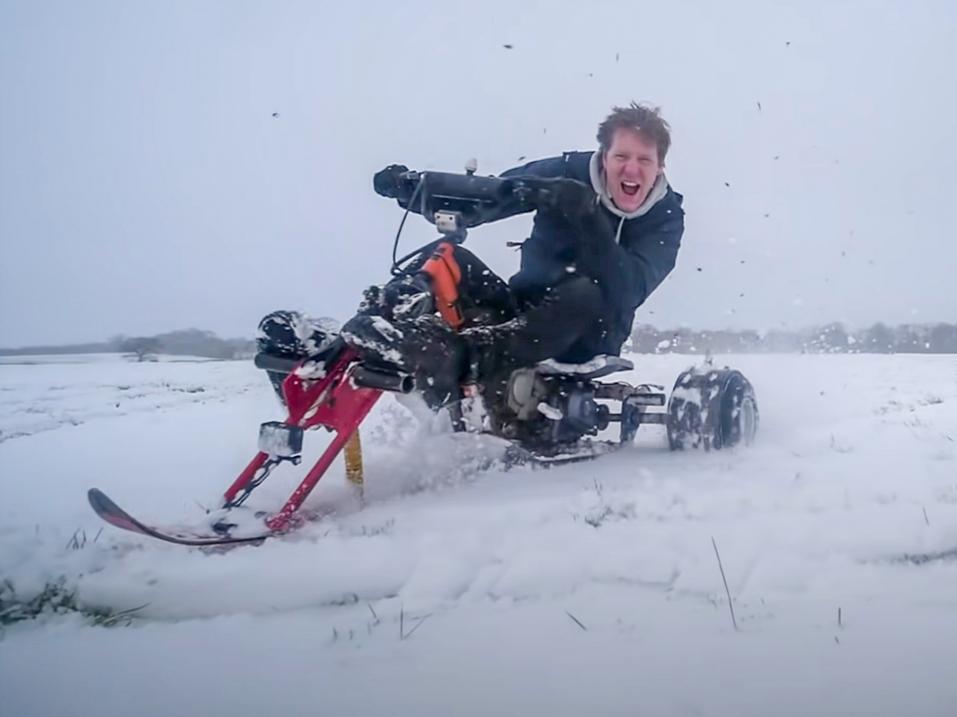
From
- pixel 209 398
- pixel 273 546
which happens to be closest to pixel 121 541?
pixel 273 546

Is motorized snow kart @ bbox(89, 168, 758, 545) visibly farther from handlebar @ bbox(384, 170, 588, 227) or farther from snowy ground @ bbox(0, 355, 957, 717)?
snowy ground @ bbox(0, 355, 957, 717)

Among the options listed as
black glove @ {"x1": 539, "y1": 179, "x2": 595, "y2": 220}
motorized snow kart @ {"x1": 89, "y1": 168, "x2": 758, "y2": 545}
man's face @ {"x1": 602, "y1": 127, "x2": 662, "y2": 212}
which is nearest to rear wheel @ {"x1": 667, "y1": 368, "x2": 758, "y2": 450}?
motorized snow kart @ {"x1": 89, "y1": 168, "x2": 758, "y2": 545}

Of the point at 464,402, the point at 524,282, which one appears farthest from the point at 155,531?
the point at 524,282

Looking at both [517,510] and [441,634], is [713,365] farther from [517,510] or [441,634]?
→ [441,634]

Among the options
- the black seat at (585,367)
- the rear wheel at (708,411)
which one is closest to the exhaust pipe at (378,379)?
the black seat at (585,367)

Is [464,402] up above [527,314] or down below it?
below

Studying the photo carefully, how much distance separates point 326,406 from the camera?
1961 millimetres

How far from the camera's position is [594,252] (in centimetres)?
272

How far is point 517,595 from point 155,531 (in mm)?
861

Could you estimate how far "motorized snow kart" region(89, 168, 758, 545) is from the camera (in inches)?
72.1

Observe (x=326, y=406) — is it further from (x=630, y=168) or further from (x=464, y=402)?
(x=630, y=168)

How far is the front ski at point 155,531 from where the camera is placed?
62.1 inches

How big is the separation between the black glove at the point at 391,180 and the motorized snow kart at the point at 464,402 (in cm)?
5

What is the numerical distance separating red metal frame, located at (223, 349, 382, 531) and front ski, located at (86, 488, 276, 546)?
8.4 inches
